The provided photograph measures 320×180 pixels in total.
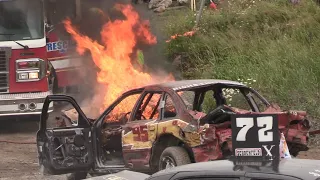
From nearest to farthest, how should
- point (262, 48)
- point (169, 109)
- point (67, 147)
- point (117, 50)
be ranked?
point (169, 109) < point (67, 147) < point (117, 50) < point (262, 48)

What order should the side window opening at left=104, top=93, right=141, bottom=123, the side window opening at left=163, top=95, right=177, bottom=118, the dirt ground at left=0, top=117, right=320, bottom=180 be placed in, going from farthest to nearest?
the dirt ground at left=0, top=117, right=320, bottom=180
the side window opening at left=104, top=93, right=141, bottom=123
the side window opening at left=163, top=95, right=177, bottom=118

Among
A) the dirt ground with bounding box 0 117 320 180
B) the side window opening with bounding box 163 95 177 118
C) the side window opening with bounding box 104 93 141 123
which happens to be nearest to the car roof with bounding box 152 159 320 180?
the side window opening with bounding box 163 95 177 118

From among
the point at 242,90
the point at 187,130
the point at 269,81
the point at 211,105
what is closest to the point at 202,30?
the point at 269,81

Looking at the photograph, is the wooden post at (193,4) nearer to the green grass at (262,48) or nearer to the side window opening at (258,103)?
the green grass at (262,48)

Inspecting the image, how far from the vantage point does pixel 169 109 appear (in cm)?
862

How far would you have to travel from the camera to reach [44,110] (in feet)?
30.5

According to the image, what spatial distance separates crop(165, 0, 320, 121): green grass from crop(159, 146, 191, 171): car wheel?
463 cm

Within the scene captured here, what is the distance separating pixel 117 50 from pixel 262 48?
11.7ft

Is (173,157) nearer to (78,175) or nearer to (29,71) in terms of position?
(78,175)

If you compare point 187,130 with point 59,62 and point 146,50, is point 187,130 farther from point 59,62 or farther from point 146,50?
point 146,50

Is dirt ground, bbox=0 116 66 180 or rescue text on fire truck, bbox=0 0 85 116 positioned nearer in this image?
dirt ground, bbox=0 116 66 180

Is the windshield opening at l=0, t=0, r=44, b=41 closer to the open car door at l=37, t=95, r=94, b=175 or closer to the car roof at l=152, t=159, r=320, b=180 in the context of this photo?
the open car door at l=37, t=95, r=94, b=175

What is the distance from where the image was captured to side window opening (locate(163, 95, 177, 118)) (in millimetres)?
8539

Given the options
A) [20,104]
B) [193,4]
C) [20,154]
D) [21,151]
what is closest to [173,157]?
[20,154]
